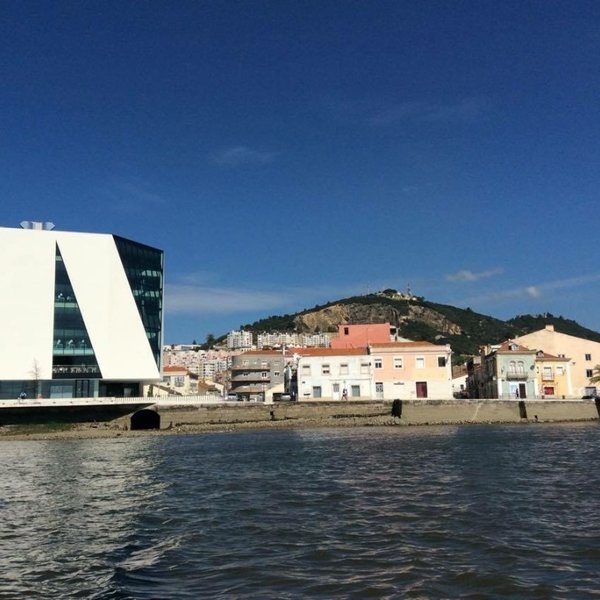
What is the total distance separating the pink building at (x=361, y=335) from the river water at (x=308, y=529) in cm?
4954

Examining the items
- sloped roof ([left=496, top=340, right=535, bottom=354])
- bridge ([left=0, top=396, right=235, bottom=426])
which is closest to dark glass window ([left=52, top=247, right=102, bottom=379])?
bridge ([left=0, top=396, right=235, bottom=426])

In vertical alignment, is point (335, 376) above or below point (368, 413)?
above

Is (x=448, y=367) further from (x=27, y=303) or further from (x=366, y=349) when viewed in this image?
(x=27, y=303)

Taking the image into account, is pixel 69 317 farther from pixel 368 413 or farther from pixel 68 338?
pixel 368 413

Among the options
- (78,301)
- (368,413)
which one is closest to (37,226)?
(78,301)

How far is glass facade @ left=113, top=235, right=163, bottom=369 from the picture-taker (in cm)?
6825

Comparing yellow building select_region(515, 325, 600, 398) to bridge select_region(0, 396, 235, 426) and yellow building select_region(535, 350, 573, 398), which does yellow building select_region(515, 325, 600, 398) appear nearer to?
yellow building select_region(535, 350, 573, 398)

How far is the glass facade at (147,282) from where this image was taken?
68250 mm

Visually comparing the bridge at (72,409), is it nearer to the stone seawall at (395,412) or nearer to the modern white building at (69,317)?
the stone seawall at (395,412)

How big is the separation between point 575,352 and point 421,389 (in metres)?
20.6

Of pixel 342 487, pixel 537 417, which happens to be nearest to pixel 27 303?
pixel 537 417

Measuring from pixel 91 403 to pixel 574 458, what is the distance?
42502 millimetres

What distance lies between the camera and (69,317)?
63.8m

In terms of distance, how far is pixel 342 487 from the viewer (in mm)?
18562
